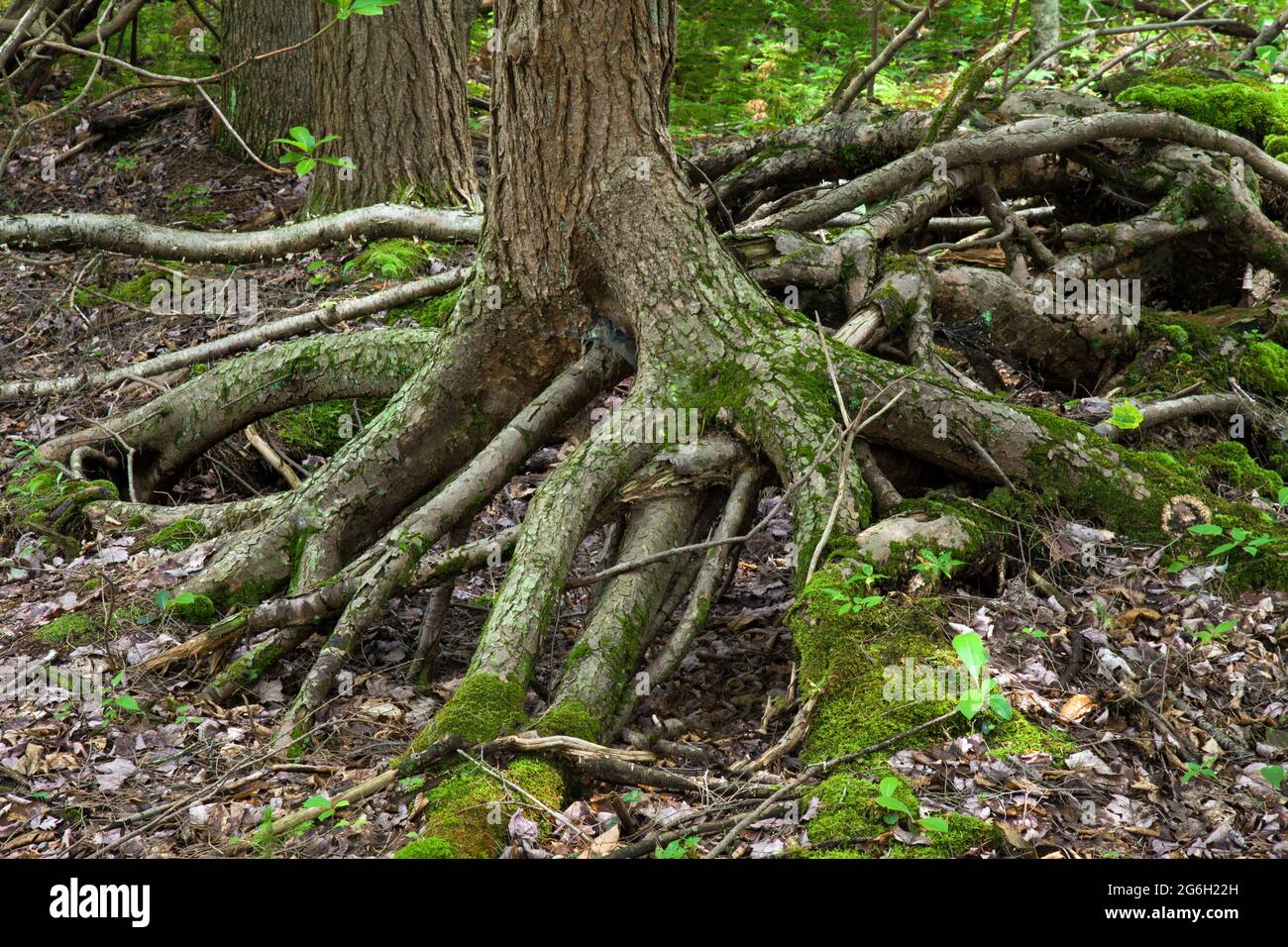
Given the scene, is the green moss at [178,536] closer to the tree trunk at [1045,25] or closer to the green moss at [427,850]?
the green moss at [427,850]

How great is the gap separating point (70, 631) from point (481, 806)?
8.57 ft

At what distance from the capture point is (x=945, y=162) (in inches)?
266

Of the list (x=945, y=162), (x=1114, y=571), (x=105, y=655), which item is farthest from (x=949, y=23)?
(x=105, y=655)

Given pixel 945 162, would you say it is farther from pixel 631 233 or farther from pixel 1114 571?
pixel 1114 571

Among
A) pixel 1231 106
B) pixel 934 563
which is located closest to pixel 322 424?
pixel 934 563

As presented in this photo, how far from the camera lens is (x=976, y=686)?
3.70m

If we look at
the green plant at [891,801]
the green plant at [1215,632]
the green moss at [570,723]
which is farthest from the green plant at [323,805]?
the green plant at [1215,632]

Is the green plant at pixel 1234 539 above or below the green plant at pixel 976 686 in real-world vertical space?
above

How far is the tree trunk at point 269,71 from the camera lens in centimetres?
991

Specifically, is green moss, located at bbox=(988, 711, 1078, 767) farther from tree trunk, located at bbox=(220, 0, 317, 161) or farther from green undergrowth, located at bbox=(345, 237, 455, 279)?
tree trunk, located at bbox=(220, 0, 317, 161)

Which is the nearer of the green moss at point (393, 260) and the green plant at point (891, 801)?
the green plant at point (891, 801)

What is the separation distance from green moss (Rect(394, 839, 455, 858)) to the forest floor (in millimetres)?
201

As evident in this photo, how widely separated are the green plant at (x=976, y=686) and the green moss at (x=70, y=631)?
3.93 metres

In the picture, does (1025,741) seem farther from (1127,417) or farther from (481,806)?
(1127,417)
